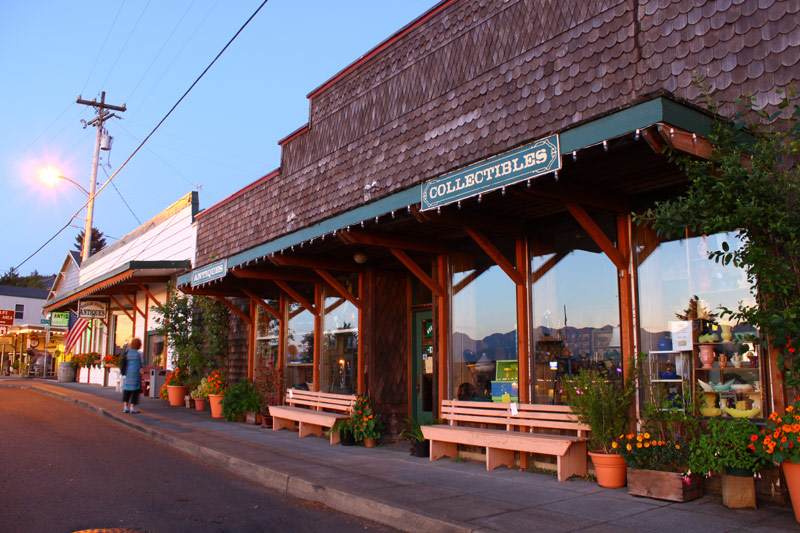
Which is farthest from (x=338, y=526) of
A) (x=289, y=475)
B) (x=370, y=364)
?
(x=370, y=364)

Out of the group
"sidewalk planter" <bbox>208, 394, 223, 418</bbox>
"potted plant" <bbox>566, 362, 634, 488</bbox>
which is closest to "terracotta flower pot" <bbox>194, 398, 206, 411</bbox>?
"sidewalk planter" <bbox>208, 394, 223, 418</bbox>

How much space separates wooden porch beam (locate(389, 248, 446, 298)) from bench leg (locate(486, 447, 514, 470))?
102 inches

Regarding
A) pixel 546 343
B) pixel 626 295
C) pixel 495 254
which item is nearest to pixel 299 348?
pixel 495 254

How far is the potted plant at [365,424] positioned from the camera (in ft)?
34.1

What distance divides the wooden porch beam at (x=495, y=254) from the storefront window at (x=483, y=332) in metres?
0.43

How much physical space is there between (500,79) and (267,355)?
29.2 ft

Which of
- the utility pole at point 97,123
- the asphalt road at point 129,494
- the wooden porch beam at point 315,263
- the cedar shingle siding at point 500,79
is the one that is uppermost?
the utility pole at point 97,123

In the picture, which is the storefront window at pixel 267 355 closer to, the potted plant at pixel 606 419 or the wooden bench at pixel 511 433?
the wooden bench at pixel 511 433

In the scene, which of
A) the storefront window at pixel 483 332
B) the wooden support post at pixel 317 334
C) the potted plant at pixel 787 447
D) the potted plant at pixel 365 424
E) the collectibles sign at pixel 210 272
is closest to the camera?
the potted plant at pixel 787 447

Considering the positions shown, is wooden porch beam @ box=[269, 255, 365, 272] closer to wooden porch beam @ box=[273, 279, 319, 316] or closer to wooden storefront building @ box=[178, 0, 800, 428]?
wooden storefront building @ box=[178, 0, 800, 428]

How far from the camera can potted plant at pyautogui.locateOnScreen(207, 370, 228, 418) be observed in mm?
14672

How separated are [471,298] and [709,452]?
441 cm

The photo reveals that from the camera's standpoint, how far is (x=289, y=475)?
7465 millimetres

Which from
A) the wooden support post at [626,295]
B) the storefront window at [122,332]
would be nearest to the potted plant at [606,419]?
the wooden support post at [626,295]
